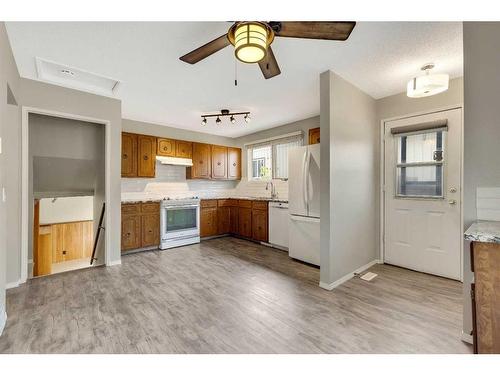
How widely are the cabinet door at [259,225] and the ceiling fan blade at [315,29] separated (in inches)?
132

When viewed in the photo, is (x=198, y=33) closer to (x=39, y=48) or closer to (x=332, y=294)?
(x=39, y=48)

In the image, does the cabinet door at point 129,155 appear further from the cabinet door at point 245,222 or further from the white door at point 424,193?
the white door at point 424,193

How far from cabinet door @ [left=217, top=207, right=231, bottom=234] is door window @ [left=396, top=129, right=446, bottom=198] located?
339 centimetres

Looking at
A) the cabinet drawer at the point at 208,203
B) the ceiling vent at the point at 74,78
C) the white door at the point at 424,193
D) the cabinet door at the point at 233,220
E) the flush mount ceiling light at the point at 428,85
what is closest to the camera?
the flush mount ceiling light at the point at 428,85

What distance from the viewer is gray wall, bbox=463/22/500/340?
5.26 ft

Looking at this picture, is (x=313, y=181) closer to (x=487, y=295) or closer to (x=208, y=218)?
(x=487, y=295)

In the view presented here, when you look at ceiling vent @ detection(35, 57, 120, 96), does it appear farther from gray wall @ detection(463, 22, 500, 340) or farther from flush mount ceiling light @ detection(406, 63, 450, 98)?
gray wall @ detection(463, 22, 500, 340)

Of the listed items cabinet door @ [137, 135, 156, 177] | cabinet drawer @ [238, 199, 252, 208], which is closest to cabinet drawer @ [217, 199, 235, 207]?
cabinet drawer @ [238, 199, 252, 208]

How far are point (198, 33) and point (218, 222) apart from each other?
3877mm

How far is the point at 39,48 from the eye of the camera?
2.15 metres

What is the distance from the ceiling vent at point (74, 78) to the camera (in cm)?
250

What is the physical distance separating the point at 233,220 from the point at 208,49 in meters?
4.01

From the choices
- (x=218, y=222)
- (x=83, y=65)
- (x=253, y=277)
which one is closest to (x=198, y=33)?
(x=83, y=65)

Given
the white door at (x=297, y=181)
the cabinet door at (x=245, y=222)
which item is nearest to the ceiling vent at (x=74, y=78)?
the white door at (x=297, y=181)
